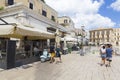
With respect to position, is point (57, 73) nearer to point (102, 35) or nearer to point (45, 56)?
point (45, 56)

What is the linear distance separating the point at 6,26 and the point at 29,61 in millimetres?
4202

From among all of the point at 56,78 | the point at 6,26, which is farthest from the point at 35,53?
the point at 56,78

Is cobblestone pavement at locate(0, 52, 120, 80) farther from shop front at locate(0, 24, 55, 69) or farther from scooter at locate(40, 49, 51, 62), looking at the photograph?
scooter at locate(40, 49, 51, 62)

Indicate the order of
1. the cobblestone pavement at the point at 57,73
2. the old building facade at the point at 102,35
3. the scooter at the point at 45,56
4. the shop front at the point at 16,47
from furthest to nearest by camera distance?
the old building facade at the point at 102,35, the scooter at the point at 45,56, the shop front at the point at 16,47, the cobblestone pavement at the point at 57,73

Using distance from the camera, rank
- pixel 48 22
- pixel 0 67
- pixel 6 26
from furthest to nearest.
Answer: pixel 48 22
pixel 0 67
pixel 6 26

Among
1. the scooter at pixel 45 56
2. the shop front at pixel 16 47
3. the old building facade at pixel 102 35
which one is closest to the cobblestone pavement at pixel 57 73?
the shop front at pixel 16 47

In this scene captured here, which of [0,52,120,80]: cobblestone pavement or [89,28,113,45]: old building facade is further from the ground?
[89,28,113,45]: old building facade

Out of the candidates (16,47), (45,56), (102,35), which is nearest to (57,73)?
(16,47)

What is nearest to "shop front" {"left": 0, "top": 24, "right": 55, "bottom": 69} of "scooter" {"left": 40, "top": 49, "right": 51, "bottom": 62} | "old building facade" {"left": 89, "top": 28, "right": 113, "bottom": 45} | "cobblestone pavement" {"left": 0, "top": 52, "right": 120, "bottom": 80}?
"scooter" {"left": 40, "top": 49, "right": 51, "bottom": 62}

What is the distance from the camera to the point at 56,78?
27.0 ft

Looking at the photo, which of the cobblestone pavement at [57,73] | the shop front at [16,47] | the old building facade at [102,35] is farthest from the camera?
the old building facade at [102,35]

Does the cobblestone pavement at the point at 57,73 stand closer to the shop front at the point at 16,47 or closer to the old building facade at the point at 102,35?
the shop front at the point at 16,47

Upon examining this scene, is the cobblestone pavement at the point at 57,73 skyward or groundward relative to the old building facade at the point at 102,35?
groundward

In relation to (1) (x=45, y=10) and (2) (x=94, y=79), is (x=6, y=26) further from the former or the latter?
(1) (x=45, y=10)
